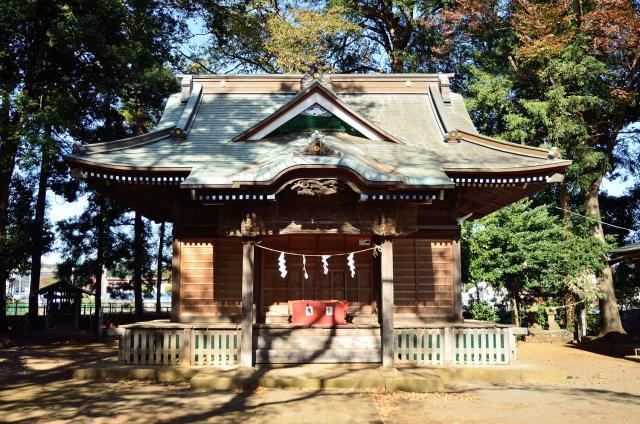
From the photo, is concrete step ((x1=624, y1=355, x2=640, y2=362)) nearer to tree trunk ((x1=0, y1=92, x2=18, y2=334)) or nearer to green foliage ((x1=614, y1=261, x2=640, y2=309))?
green foliage ((x1=614, y1=261, x2=640, y2=309))

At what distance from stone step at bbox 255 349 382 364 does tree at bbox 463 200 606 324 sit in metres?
10.9

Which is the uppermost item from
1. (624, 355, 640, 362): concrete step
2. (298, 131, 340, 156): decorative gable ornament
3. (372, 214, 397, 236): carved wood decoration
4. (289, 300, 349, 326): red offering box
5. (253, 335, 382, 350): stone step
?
(298, 131, 340, 156): decorative gable ornament

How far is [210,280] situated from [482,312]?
14.4m

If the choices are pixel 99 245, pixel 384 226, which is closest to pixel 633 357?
pixel 384 226

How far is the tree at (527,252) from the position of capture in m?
20.8

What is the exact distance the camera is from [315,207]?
11148 mm

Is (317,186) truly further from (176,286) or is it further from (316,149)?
(176,286)

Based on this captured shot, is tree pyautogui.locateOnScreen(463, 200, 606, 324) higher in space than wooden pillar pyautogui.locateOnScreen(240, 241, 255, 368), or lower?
higher

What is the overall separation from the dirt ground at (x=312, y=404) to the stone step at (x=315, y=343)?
1.87 m

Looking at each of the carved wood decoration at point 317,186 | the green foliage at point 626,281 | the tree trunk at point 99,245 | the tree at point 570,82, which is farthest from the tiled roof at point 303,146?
the green foliage at point 626,281

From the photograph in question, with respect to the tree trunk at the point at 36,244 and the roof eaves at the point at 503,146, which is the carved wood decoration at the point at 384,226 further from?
the tree trunk at the point at 36,244

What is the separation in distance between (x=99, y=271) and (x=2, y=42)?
36.5 feet

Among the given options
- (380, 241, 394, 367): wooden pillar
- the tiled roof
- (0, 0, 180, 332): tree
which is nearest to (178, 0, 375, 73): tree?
(0, 0, 180, 332): tree

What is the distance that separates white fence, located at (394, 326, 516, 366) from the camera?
38.0 feet
